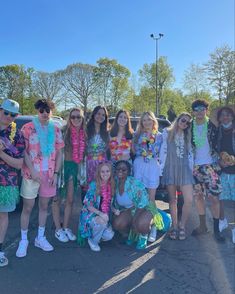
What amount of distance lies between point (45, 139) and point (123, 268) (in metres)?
1.89

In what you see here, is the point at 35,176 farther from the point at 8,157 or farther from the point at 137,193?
the point at 137,193

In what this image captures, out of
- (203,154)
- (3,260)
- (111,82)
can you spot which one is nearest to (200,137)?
(203,154)

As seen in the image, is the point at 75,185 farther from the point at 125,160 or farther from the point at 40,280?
the point at 40,280

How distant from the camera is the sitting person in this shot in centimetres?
482

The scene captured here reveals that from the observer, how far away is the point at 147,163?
5188mm

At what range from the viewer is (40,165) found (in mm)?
4594

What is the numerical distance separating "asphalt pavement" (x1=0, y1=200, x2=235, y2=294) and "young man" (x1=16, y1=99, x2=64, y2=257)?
35 centimetres

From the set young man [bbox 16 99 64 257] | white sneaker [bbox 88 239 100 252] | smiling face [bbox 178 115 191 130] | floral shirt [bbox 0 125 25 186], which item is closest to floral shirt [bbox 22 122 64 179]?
young man [bbox 16 99 64 257]

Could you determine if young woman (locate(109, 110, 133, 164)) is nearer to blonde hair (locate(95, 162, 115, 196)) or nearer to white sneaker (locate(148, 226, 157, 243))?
blonde hair (locate(95, 162, 115, 196))

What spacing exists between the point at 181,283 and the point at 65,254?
5.12ft

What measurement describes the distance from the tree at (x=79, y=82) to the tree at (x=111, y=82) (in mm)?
1035

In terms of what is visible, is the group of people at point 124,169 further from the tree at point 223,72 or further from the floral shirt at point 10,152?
the tree at point 223,72

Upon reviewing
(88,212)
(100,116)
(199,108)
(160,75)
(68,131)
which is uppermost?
(160,75)

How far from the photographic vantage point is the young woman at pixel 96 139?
5164mm
